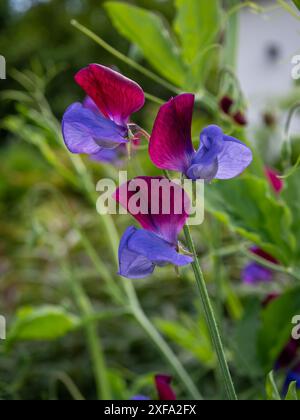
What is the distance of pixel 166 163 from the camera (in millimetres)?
489

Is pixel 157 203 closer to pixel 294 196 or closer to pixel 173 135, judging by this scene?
pixel 173 135

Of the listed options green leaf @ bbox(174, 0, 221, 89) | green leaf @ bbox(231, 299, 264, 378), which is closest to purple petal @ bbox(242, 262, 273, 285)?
green leaf @ bbox(231, 299, 264, 378)

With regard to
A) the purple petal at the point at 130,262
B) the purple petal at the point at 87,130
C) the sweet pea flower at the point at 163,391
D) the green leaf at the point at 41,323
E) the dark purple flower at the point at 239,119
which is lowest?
the sweet pea flower at the point at 163,391

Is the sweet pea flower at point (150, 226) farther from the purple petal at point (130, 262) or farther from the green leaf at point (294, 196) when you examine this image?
the green leaf at point (294, 196)

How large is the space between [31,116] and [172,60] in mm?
286

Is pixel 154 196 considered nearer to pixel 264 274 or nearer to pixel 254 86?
pixel 264 274

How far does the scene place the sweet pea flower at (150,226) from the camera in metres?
0.48

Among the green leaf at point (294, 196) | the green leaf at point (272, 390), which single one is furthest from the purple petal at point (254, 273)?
the green leaf at point (272, 390)

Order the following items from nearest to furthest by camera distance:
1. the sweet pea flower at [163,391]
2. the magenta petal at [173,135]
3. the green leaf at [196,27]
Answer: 1. the magenta petal at [173,135]
2. the sweet pea flower at [163,391]
3. the green leaf at [196,27]

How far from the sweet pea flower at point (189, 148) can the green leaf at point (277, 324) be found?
36 centimetres

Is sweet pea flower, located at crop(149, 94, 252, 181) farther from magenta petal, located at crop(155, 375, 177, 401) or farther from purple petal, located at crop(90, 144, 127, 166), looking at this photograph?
purple petal, located at crop(90, 144, 127, 166)

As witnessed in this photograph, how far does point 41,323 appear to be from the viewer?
35.1 inches

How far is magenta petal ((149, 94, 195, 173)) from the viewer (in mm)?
473

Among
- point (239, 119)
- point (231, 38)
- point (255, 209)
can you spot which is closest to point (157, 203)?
point (255, 209)
